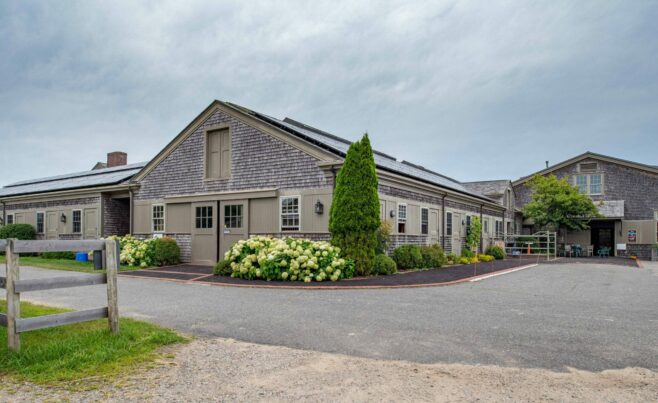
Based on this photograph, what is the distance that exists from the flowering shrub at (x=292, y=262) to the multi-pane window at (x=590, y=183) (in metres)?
25.9

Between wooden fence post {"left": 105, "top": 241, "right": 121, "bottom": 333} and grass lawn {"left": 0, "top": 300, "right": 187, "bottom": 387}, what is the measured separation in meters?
0.15

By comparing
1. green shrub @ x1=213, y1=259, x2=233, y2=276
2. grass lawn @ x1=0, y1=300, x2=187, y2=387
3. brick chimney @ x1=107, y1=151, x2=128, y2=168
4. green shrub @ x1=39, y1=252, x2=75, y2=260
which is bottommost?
green shrub @ x1=39, y1=252, x2=75, y2=260

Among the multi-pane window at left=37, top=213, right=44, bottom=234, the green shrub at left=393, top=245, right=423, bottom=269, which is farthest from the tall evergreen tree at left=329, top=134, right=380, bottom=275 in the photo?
the multi-pane window at left=37, top=213, right=44, bottom=234

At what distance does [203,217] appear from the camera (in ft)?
57.7

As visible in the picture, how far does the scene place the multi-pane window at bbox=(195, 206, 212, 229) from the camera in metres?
17.4

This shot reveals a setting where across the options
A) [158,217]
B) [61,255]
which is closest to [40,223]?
[61,255]

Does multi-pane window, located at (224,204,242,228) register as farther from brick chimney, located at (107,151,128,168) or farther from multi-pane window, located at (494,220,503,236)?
brick chimney, located at (107,151,128,168)

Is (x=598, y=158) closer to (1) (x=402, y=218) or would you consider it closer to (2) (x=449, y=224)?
(2) (x=449, y=224)

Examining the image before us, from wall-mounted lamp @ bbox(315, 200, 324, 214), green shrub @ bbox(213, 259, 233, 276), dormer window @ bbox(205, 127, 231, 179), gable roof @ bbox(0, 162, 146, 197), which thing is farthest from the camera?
gable roof @ bbox(0, 162, 146, 197)

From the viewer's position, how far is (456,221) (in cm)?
2253

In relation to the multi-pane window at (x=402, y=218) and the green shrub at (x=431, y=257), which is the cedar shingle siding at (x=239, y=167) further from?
the green shrub at (x=431, y=257)

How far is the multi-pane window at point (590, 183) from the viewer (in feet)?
102

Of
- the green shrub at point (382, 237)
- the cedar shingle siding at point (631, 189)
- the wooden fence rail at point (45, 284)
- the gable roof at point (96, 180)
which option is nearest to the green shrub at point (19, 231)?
the gable roof at point (96, 180)

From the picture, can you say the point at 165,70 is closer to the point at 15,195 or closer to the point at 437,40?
the point at 437,40
